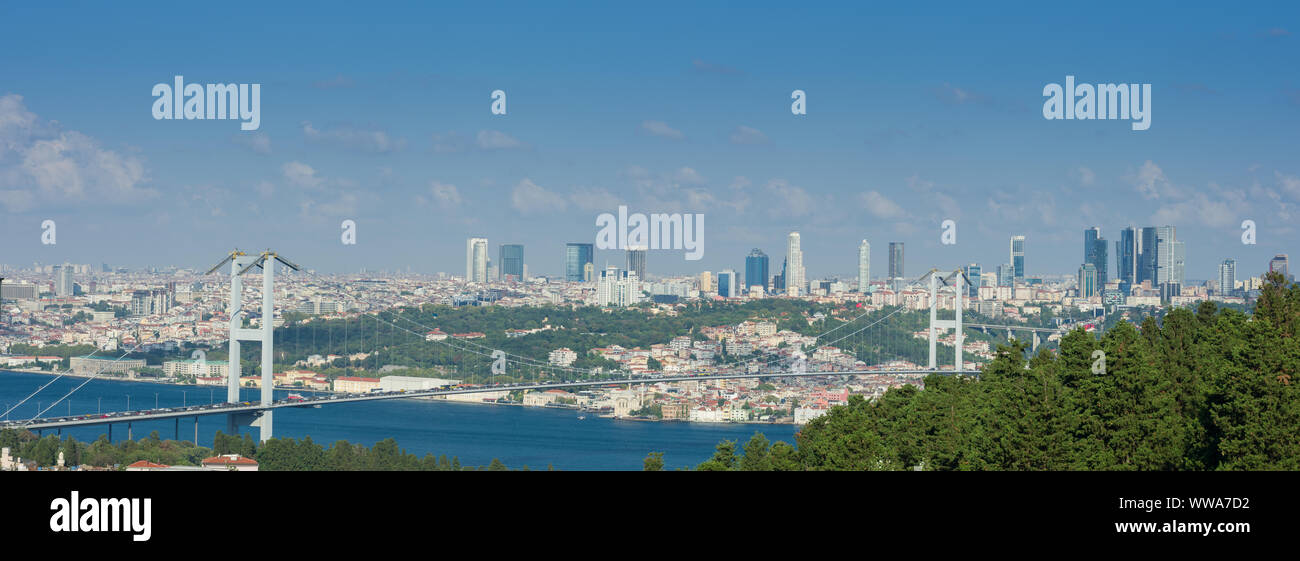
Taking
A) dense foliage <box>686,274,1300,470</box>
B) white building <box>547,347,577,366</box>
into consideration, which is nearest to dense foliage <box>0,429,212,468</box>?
dense foliage <box>686,274,1300,470</box>

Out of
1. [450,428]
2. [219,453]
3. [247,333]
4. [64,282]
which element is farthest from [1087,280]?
[219,453]

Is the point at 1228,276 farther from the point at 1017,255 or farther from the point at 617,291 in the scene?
the point at 617,291

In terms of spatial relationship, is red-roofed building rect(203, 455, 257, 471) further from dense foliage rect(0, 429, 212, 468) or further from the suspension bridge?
the suspension bridge

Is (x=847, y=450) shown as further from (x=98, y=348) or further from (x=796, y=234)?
(x=796, y=234)

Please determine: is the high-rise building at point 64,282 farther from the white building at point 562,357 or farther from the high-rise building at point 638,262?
Answer: the high-rise building at point 638,262
